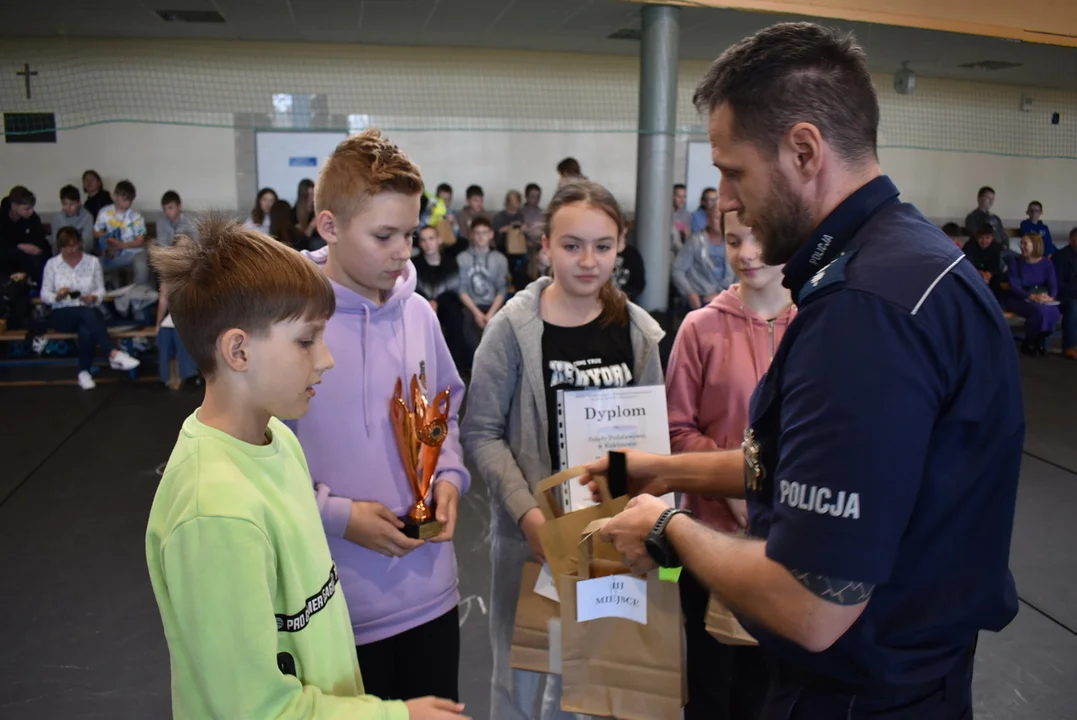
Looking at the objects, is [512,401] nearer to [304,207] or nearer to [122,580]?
[122,580]

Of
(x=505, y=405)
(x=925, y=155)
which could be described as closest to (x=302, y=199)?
(x=505, y=405)

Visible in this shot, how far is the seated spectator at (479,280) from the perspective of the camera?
25.1 feet

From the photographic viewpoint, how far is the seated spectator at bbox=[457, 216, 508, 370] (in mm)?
7652

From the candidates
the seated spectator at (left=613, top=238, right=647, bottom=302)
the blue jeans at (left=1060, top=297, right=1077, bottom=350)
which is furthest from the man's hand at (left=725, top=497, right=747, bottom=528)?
the blue jeans at (left=1060, top=297, right=1077, bottom=350)

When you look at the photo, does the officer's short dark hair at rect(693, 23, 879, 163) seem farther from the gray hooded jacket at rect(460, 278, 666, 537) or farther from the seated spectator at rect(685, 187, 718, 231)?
the seated spectator at rect(685, 187, 718, 231)

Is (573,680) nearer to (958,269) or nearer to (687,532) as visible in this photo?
(687,532)

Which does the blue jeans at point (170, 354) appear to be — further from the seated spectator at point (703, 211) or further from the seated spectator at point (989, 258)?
the seated spectator at point (989, 258)

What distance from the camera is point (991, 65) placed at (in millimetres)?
10680

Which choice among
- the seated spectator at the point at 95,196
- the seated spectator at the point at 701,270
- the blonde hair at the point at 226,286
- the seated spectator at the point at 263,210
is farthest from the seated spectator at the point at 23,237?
the blonde hair at the point at 226,286

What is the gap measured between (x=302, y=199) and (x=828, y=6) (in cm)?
590

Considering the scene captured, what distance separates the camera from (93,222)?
8.77 meters

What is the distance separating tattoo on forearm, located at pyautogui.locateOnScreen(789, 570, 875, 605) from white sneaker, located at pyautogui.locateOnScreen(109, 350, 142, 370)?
736cm

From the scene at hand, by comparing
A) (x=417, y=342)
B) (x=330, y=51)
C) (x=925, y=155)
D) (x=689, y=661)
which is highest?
(x=330, y=51)

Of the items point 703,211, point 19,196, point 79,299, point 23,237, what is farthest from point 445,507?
point 703,211
